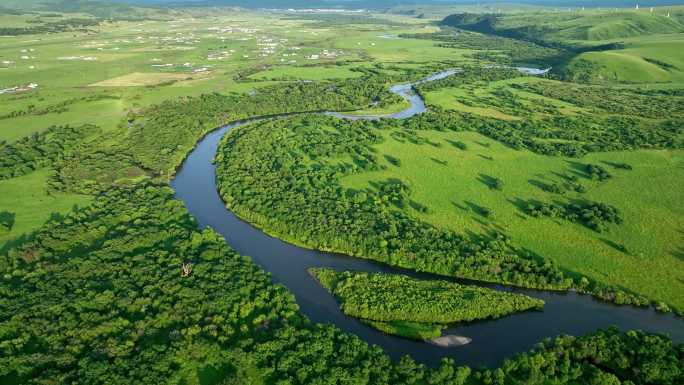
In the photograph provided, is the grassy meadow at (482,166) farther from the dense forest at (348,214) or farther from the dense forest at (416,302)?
the dense forest at (416,302)

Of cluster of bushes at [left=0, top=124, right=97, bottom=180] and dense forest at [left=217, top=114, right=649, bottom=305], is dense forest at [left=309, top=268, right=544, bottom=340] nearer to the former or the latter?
dense forest at [left=217, top=114, right=649, bottom=305]

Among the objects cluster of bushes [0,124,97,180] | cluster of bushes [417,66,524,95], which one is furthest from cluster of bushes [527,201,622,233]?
cluster of bushes [0,124,97,180]

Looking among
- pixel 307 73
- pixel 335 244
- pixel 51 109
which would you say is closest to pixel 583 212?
pixel 335 244

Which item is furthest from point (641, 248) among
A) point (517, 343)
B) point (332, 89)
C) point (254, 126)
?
point (332, 89)

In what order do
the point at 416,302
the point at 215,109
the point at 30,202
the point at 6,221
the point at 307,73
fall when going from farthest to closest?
1. the point at 307,73
2. the point at 215,109
3. the point at 30,202
4. the point at 6,221
5. the point at 416,302

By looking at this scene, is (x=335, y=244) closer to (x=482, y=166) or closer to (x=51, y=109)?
(x=482, y=166)

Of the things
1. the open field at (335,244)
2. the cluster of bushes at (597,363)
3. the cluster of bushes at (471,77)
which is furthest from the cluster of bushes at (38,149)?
the cluster of bushes at (471,77)
